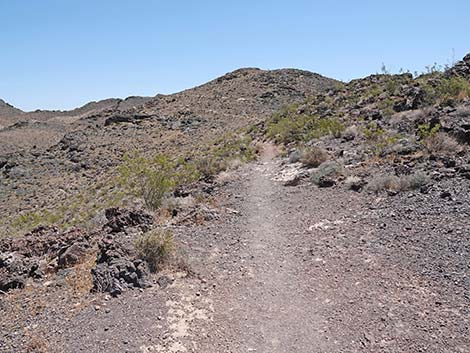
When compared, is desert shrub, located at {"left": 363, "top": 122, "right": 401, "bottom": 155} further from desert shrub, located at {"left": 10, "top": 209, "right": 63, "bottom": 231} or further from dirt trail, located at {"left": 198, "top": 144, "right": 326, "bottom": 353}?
desert shrub, located at {"left": 10, "top": 209, "right": 63, "bottom": 231}

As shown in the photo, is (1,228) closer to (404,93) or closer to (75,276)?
(75,276)

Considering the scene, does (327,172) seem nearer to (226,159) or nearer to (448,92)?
(226,159)

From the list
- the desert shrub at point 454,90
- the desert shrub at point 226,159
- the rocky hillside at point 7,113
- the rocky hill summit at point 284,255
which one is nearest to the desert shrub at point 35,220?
the rocky hill summit at point 284,255

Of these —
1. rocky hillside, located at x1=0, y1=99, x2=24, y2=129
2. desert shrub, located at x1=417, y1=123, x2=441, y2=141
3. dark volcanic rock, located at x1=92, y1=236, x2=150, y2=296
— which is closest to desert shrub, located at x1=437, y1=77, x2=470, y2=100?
desert shrub, located at x1=417, y1=123, x2=441, y2=141

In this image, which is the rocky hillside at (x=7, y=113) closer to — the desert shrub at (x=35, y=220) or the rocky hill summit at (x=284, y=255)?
the desert shrub at (x=35, y=220)

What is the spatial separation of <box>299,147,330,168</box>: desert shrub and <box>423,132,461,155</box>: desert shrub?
304 centimetres

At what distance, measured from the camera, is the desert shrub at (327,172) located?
12352 mm

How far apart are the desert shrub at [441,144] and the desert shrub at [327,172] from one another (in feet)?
7.70

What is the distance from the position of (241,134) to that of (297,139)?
905 centimetres

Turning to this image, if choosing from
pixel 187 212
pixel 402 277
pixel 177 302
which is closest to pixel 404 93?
pixel 187 212

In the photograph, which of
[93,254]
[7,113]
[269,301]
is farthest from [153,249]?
[7,113]

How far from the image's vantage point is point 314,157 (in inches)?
562

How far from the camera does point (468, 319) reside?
5.35 meters

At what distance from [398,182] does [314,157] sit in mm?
4339
